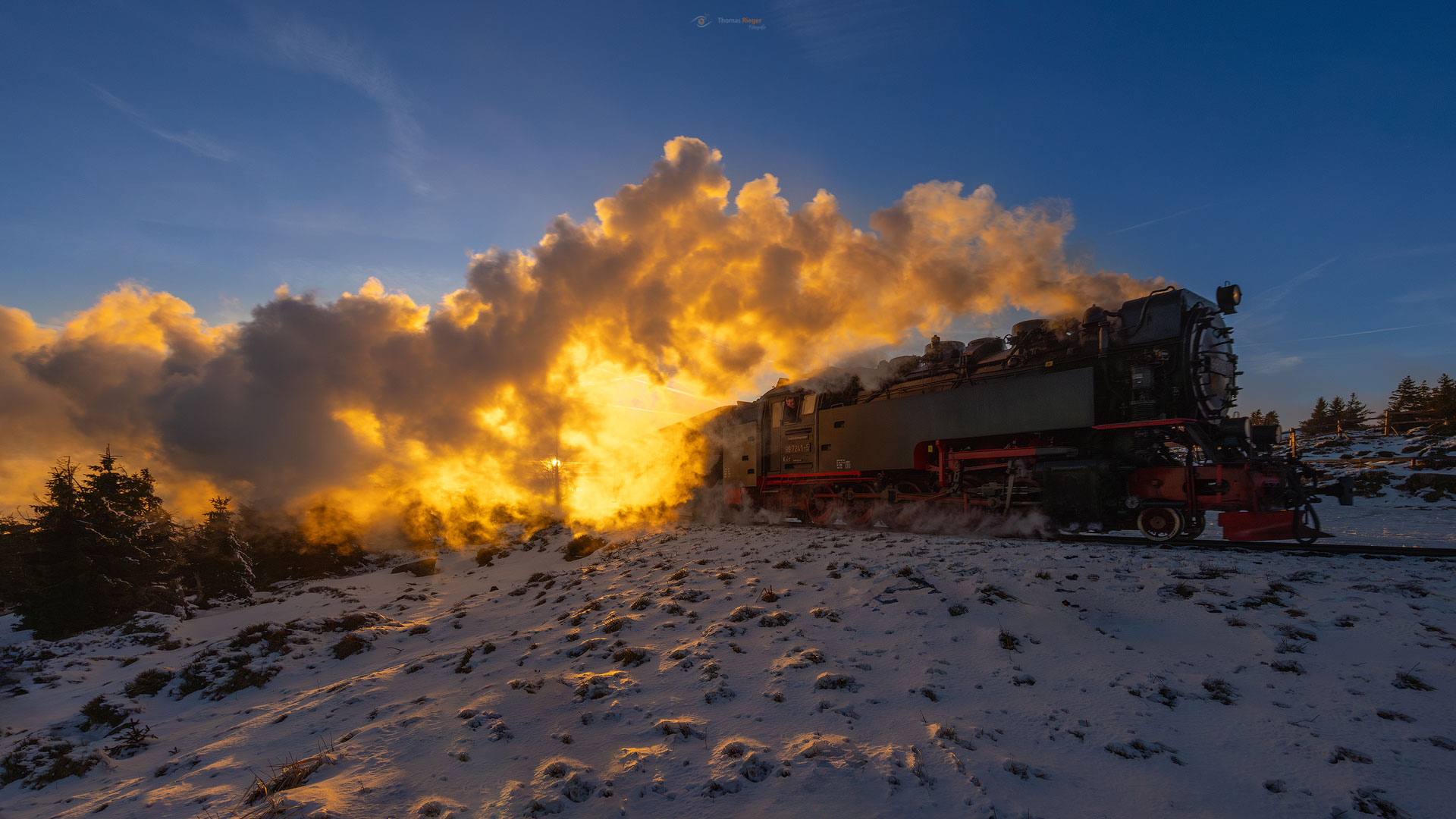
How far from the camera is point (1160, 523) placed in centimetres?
960

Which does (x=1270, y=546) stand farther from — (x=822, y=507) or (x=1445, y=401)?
(x=1445, y=401)

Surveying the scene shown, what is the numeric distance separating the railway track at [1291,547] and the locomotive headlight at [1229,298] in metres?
4.17

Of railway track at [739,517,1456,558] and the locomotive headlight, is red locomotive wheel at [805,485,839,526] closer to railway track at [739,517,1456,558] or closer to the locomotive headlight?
railway track at [739,517,1456,558]

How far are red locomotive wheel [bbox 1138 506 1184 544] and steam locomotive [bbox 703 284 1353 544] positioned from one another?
0.08ft

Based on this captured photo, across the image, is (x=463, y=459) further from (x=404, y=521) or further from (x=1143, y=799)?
(x=1143, y=799)

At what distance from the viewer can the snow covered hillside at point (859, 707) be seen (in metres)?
3.33

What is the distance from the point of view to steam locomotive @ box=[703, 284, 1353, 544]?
892 cm

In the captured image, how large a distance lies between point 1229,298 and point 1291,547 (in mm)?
4556

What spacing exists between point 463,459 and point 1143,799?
22.8 metres

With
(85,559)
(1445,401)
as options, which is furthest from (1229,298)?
(1445,401)

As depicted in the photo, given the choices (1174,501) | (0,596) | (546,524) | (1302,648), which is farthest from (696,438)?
(0,596)

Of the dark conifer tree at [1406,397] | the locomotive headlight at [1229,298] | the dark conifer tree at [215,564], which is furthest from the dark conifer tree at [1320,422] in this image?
the dark conifer tree at [215,564]

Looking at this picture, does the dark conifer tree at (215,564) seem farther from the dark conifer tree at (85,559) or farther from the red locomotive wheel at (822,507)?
the red locomotive wheel at (822,507)

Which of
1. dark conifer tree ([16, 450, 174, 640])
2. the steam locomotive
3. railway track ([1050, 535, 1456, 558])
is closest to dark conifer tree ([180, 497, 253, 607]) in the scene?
dark conifer tree ([16, 450, 174, 640])
